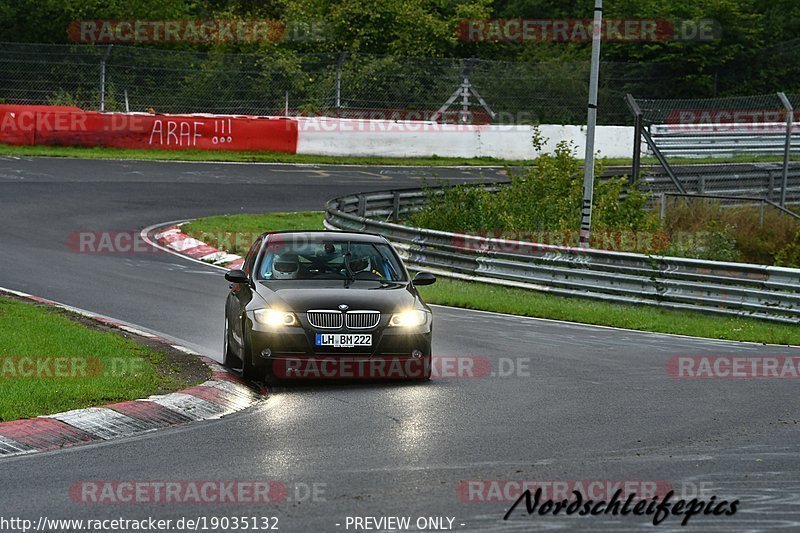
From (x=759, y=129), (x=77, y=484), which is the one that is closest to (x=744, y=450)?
(x=77, y=484)

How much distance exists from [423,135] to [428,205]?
13151 millimetres

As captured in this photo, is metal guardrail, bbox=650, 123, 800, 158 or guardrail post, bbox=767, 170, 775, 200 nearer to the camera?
guardrail post, bbox=767, 170, 775, 200

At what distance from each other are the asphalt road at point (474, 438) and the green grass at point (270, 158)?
18674mm

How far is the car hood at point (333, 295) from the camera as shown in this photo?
12117 millimetres

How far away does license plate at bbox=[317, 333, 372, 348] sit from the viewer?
1201cm

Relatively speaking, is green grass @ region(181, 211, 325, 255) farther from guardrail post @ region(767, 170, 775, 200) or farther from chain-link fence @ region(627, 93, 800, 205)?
A: guardrail post @ region(767, 170, 775, 200)

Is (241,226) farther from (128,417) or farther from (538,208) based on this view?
(128,417)

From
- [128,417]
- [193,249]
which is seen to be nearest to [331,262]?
[128,417]

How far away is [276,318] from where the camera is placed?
1206 centimetres

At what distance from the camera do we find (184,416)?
10414mm

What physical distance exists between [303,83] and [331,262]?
26.4m

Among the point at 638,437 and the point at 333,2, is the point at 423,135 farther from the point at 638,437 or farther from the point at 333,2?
the point at 638,437

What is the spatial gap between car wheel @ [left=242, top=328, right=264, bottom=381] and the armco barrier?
26.3 metres

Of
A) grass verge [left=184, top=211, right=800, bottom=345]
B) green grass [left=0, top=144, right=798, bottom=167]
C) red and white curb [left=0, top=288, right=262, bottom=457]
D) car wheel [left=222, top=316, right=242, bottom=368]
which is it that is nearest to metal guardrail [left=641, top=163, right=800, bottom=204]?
green grass [left=0, top=144, right=798, bottom=167]
